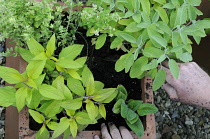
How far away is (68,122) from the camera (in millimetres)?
953

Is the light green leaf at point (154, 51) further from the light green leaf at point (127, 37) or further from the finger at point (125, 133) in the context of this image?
the finger at point (125, 133)

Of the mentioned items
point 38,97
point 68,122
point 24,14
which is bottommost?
point 68,122

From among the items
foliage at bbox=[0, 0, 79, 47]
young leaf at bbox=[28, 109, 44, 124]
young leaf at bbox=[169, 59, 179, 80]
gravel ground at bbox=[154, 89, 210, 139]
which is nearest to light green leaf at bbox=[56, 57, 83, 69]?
foliage at bbox=[0, 0, 79, 47]

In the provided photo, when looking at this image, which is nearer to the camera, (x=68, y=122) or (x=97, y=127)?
(x=68, y=122)

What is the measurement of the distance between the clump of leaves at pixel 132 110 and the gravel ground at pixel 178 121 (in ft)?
2.23

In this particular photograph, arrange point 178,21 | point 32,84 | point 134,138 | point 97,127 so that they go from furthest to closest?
point 97,127
point 134,138
point 178,21
point 32,84

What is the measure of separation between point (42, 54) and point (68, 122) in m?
0.27

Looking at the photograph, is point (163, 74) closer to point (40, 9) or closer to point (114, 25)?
point (114, 25)

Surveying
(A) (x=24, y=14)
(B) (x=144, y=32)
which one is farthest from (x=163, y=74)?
(A) (x=24, y=14)

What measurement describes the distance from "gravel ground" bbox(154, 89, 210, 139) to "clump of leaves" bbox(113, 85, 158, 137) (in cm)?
68

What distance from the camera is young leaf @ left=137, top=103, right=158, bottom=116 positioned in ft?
3.45

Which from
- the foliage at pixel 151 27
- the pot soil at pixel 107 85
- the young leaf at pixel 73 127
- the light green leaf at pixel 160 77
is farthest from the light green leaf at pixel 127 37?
the young leaf at pixel 73 127

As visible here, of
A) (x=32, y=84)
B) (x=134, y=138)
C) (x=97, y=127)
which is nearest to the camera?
(x=32, y=84)

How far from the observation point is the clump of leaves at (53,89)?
854 mm
